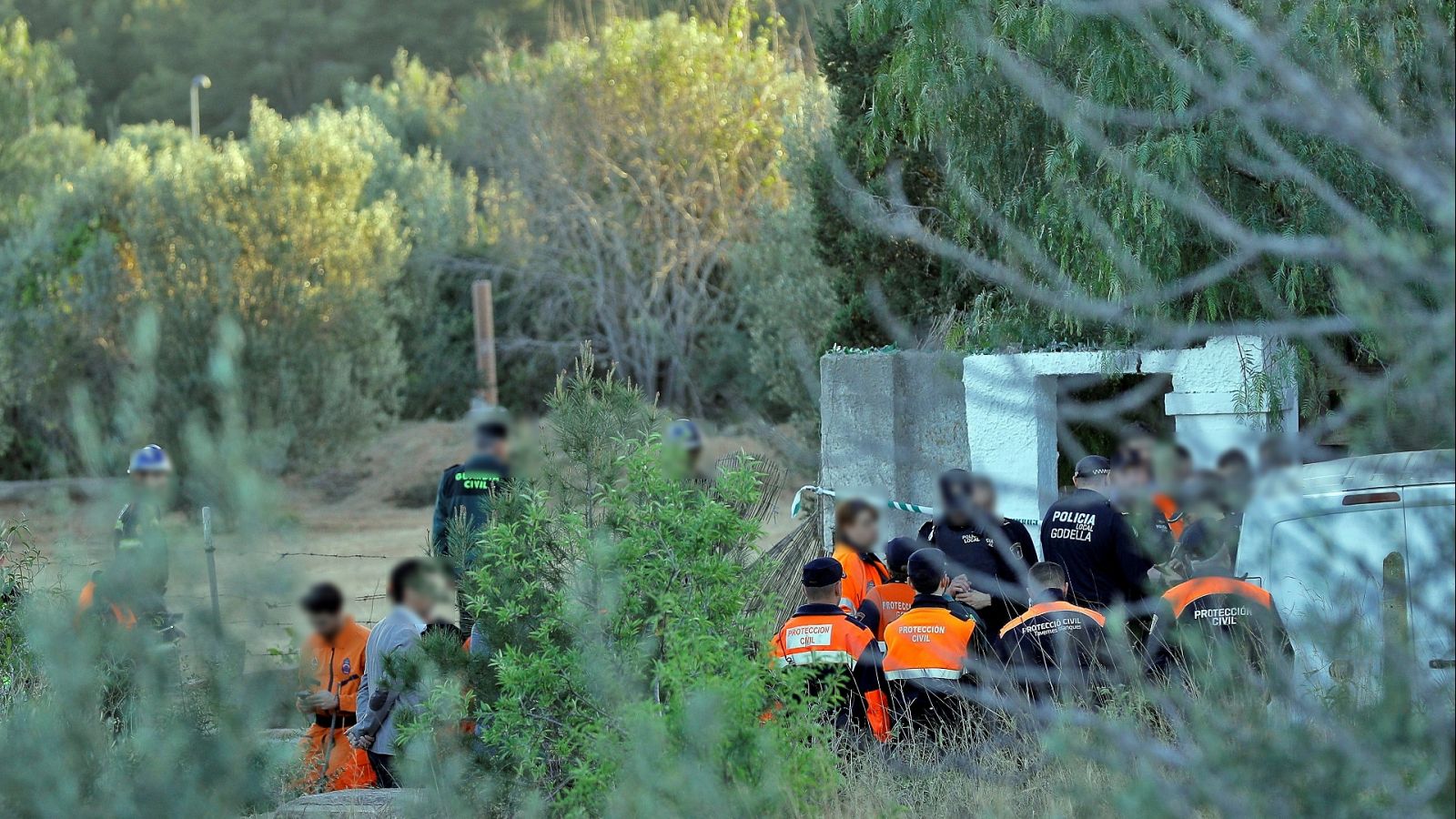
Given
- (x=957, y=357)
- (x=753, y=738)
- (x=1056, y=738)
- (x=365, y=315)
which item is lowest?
(x=753, y=738)

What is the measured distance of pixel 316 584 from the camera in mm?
3680

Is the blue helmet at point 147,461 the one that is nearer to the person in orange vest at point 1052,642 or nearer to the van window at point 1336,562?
the van window at point 1336,562

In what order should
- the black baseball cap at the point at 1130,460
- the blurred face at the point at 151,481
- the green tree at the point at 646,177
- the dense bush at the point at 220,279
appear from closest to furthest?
the black baseball cap at the point at 1130,460, the blurred face at the point at 151,481, the dense bush at the point at 220,279, the green tree at the point at 646,177

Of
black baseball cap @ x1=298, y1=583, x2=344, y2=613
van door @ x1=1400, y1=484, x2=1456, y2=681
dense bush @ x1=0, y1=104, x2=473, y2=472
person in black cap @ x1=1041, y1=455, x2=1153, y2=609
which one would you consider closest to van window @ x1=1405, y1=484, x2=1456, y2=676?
van door @ x1=1400, y1=484, x2=1456, y2=681

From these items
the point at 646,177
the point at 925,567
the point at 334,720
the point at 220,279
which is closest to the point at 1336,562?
the point at 925,567

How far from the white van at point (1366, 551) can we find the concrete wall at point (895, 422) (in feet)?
13.8

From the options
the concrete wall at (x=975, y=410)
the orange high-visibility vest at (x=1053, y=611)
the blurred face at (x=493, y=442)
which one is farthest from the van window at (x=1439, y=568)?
the concrete wall at (x=975, y=410)

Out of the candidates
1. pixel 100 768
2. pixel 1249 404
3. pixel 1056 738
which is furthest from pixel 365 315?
pixel 1056 738

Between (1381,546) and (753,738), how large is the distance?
7.11 ft

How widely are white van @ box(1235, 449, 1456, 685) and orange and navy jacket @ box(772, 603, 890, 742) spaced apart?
1.52 meters

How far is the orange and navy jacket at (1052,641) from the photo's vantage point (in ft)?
18.0

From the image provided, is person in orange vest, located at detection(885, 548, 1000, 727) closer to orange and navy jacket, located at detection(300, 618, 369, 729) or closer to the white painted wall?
the white painted wall

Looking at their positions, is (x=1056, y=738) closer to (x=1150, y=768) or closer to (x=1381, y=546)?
(x=1150, y=768)

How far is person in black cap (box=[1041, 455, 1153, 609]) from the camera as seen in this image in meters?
6.70
